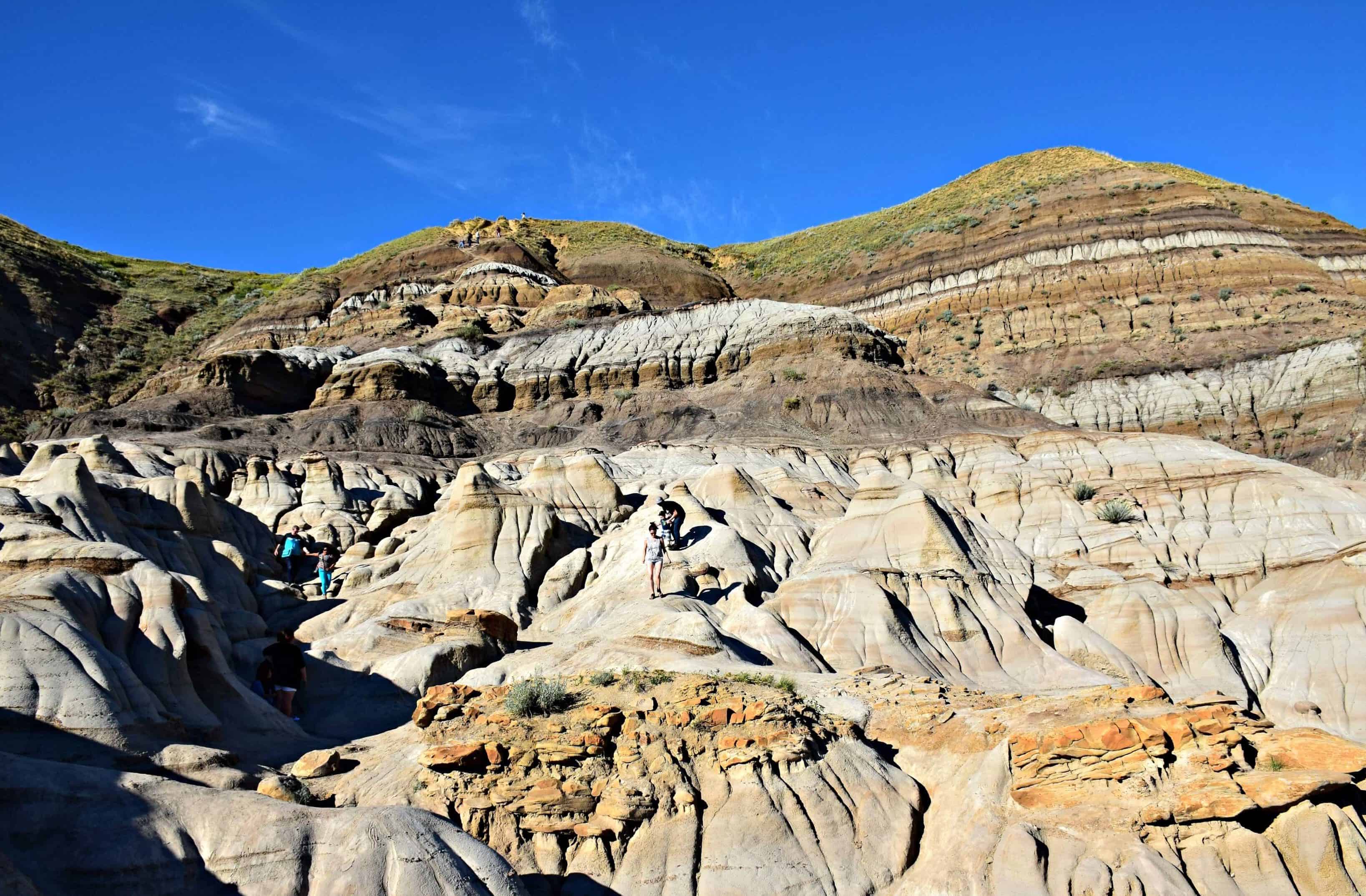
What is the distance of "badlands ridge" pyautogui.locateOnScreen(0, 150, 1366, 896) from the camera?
12.4 meters

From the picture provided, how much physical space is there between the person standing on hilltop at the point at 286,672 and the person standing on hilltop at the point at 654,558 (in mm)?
8191

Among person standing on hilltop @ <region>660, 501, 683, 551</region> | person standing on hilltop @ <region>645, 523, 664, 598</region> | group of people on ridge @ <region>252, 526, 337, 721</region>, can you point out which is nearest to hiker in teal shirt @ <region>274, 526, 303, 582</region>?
person standing on hilltop @ <region>660, 501, 683, 551</region>

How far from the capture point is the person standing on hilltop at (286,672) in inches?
706

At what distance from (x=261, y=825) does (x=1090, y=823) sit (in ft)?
31.3

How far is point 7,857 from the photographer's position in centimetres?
875

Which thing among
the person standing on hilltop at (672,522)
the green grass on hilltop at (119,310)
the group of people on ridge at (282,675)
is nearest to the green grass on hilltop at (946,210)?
the green grass on hilltop at (119,310)

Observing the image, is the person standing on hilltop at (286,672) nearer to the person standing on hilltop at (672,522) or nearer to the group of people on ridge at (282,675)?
the group of people on ridge at (282,675)

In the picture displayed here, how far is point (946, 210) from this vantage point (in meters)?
94.5

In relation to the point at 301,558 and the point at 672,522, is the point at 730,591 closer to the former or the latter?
the point at 672,522

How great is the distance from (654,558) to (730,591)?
2.66 m

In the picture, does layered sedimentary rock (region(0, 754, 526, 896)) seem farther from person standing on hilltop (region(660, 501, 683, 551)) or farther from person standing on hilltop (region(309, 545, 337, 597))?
person standing on hilltop (region(309, 545, 337, 597))

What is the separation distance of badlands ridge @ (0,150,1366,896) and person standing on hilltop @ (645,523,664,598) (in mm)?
461

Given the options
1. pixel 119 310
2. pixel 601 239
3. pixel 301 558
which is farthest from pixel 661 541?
pixel 601 239

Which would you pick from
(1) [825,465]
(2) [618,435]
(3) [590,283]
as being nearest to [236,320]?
(3) [590,283]
